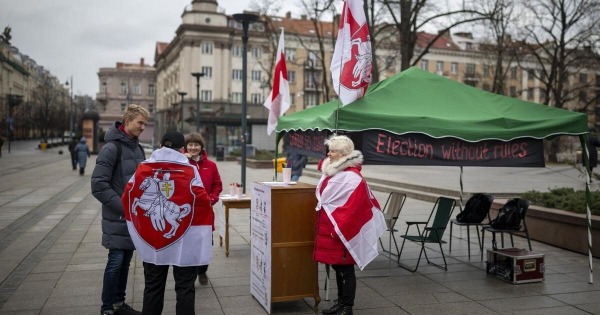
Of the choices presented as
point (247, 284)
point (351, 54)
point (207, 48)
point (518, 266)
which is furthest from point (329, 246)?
point (207, 48)

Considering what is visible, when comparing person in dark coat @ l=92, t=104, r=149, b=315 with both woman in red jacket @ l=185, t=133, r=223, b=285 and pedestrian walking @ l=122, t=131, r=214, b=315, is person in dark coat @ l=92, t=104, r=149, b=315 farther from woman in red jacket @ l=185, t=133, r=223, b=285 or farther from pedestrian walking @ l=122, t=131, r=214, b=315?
woman in red jacket @ l=185, t=133, r=223, b=285

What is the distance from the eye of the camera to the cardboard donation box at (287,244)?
5.25 metres

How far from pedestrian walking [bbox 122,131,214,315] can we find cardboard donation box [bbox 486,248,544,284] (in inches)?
167

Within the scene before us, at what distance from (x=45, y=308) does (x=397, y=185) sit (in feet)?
48.0

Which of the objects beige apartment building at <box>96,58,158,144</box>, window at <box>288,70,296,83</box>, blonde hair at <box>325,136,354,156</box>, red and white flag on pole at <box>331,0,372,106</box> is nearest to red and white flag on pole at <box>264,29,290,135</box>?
red and white flag on pole at <box>331,0,372,106</box>

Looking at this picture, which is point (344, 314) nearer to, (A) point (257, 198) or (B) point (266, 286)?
(B) point (266, 286)

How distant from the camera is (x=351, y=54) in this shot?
644 cm

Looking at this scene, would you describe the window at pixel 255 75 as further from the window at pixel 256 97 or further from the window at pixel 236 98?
the window at pixel 236 98

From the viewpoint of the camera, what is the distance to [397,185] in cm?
1870

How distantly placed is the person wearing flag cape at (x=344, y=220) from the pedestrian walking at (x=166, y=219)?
1.26 m

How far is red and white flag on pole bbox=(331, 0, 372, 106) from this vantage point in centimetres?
642

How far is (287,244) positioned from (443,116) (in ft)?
9.77

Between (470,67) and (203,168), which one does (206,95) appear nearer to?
(470,67)

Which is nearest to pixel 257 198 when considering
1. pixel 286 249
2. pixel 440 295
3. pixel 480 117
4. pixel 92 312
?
pixel 286 249
